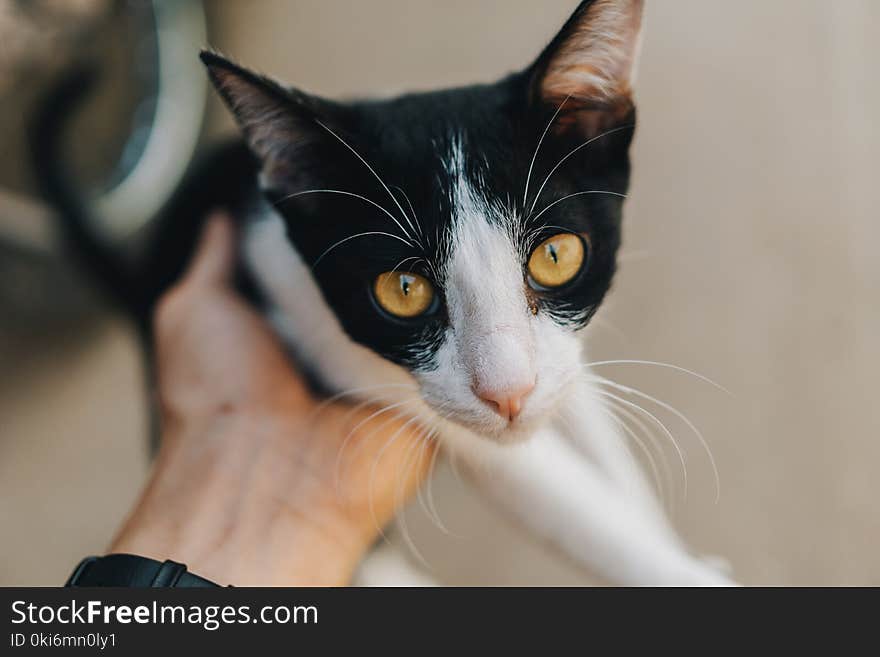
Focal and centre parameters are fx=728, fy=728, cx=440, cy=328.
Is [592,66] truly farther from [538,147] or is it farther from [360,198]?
[360,198]

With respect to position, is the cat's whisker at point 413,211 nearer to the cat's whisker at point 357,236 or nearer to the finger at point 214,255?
the cat's whisker at point 357,236

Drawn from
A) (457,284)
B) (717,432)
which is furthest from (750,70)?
(457,284)

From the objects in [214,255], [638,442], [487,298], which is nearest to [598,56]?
[487,298]

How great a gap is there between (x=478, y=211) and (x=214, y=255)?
48 cm

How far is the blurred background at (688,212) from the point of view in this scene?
1162mm

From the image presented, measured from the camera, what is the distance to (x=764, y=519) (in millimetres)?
1197

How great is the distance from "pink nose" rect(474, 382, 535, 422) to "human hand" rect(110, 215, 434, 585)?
20cm

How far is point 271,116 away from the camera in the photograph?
611 millimetres

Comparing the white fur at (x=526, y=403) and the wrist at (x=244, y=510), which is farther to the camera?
the wrist at (x=244, y=510)

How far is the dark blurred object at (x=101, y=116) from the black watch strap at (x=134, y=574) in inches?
23.6

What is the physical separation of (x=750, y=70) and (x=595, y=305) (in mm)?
766

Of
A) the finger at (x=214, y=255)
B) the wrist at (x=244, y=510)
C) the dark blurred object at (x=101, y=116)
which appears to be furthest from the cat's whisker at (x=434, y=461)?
the dark blurred object at (x=101, y=116)
